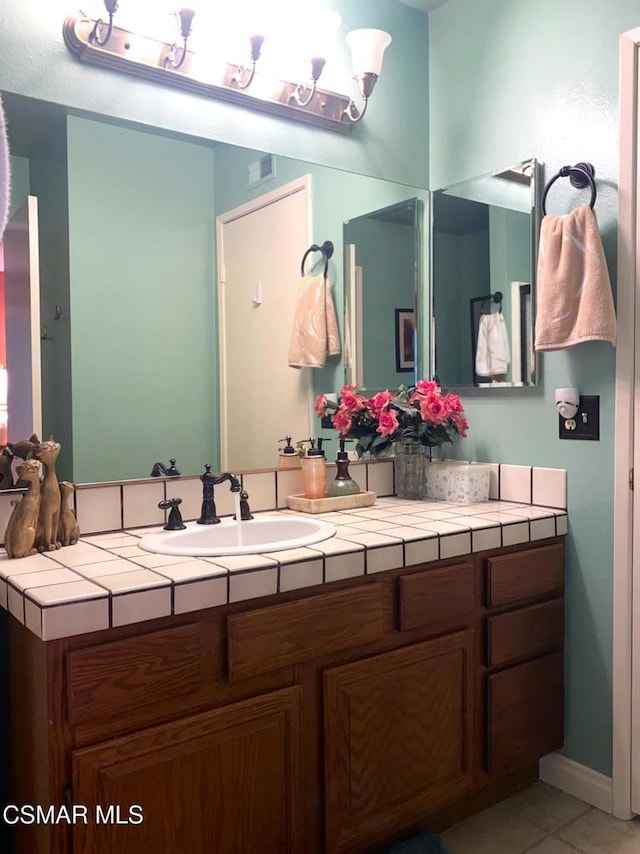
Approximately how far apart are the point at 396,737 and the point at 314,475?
72 centimetres

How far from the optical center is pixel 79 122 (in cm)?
166

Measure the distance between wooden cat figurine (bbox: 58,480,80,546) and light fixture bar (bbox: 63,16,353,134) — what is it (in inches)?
40.0

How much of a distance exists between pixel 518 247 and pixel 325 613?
1269mm

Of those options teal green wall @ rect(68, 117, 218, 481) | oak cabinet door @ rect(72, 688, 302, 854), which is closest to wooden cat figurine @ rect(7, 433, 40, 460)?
teal green wall @ rect(68, 117, 218, 481)

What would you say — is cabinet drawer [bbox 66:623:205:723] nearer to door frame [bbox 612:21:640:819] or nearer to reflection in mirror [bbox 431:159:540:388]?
door frame [bbox 612:21:640:819]

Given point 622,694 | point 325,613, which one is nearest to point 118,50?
point 325,613

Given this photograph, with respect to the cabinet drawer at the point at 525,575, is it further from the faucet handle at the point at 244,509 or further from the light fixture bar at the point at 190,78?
the light fixture bar at the point at 190,78

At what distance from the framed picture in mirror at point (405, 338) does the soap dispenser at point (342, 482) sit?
16.1 inches

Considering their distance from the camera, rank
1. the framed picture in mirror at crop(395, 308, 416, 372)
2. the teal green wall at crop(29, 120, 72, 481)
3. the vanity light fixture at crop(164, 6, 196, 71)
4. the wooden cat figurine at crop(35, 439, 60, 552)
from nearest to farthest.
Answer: the wooden cat figurine at crop(35, 439, 60, 552)
the teal green wall at crop(29, 120, 72, 481)
the vanity light fixture at crop(164, 6, 196, 71)
the framed picture in mirror at crop(395, 308, 416, 372)

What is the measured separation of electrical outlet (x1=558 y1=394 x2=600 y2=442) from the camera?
74.5 inches

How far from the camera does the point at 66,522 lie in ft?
5.06

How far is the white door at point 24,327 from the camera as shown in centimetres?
156

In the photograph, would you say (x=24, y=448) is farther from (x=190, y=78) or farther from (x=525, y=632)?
(x=525, y=632)

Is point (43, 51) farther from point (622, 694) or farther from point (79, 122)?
point (622, 694)
